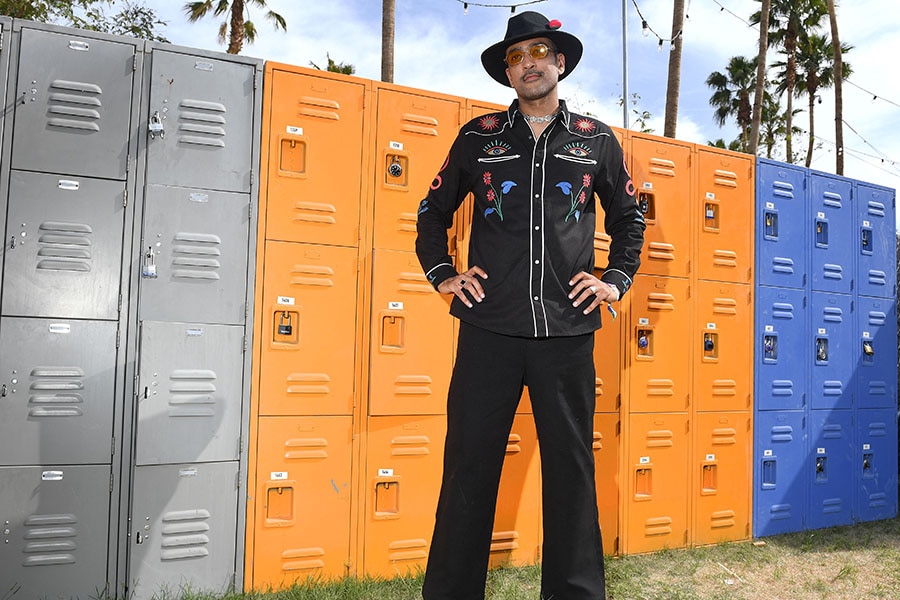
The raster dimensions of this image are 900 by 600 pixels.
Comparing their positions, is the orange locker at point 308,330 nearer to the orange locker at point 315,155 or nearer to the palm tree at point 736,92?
the orange locker at point 315,155

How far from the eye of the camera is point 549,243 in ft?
8.20

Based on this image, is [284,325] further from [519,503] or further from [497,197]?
[519,503]

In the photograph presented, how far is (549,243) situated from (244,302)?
162 cm

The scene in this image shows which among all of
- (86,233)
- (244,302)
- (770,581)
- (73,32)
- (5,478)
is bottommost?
(770,581)

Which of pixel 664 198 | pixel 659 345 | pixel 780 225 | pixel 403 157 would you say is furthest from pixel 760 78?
pixel 403 157

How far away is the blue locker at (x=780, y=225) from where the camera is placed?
4.89 metres

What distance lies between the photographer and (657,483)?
14.5 feet

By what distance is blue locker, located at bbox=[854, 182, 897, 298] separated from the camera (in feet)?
17.6

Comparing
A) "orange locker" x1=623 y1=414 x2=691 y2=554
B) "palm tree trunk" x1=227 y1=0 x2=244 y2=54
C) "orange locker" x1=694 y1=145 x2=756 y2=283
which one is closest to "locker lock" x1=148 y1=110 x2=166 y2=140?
"orange locker" x1=623 y1=414 x2=691 y2=554

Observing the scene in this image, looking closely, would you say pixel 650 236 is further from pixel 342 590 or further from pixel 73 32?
pixel 73 32

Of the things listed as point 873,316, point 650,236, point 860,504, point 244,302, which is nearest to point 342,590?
point 244,302

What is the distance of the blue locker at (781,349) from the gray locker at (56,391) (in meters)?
3.83

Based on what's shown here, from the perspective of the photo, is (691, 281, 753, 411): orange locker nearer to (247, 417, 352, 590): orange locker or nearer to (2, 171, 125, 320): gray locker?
(247, 417, 352, 590): orange locker

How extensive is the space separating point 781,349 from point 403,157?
287 centimetres
